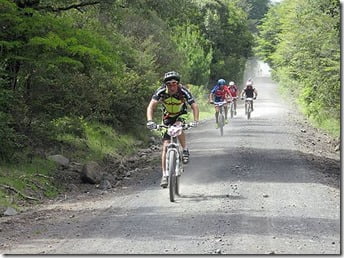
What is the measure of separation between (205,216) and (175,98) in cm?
277

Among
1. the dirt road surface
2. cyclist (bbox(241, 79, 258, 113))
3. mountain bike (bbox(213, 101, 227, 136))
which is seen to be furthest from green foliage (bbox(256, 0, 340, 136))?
the dirt road surface

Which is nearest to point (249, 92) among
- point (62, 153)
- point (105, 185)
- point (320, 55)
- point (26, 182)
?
point (320, 55)

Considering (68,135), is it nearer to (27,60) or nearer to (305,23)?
(27,60)

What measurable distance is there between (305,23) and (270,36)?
50.9m

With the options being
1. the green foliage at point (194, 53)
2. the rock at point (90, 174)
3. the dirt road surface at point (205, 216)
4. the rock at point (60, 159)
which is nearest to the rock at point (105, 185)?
the rock at point (90, 174)

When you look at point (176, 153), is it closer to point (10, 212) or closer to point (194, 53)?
point (10, 212)

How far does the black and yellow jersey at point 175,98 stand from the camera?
1311cm

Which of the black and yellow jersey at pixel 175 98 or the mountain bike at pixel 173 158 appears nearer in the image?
the mountain bike at pixel 173 158

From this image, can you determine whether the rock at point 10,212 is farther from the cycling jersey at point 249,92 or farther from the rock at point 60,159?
the cycling jersey at point 249,92

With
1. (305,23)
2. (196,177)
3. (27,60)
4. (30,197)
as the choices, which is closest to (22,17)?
(27,60)

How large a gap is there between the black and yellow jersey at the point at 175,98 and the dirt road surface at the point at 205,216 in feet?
5.72

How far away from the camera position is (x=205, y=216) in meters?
11.3

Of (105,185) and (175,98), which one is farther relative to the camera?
(105,185)

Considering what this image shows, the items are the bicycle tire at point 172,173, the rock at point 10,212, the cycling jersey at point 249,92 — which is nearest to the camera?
the bicycle tire at point 172,173
